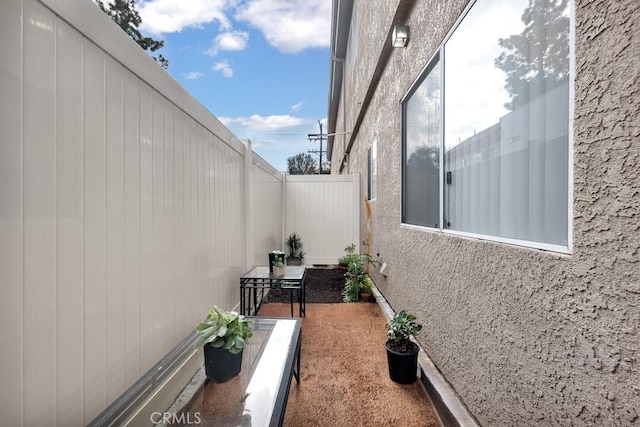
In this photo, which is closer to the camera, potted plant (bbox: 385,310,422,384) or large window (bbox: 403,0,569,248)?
large window (bbox: 403,0,569,248)

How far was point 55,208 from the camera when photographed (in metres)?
1.01

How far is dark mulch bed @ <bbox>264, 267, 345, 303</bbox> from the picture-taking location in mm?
4469

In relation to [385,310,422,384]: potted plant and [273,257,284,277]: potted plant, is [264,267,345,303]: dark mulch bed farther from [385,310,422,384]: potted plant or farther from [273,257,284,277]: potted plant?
[385,310,422,384]: potted plant

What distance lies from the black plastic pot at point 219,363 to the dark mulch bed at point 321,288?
2.79 metres

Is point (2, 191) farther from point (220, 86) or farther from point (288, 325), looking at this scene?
point (220, 86)

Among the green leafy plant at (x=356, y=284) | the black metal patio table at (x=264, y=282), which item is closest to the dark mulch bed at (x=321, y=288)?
the green leafy plant at (x=356, y=284)

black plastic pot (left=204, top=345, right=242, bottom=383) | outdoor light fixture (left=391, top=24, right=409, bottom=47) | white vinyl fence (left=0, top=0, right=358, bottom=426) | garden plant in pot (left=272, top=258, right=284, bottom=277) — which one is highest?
outdoor light fixture (left=391, top=24, right=409, bottom=47)

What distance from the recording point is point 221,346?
155 cm

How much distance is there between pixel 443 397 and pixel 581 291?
1285mm

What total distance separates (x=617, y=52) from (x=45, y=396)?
2.04 metres

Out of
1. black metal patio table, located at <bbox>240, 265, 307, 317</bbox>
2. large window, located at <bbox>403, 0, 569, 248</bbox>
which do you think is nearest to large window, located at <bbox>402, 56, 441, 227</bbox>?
large window, located at <bbox>403, 0, 569, 248</bbox>

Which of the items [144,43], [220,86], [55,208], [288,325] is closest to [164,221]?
[55,208]

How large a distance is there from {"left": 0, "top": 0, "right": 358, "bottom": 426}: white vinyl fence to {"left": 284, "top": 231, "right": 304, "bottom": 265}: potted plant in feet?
14.7

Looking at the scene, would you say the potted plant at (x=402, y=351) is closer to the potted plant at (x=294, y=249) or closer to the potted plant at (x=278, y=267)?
the potted plant at (x=278, y=267)
